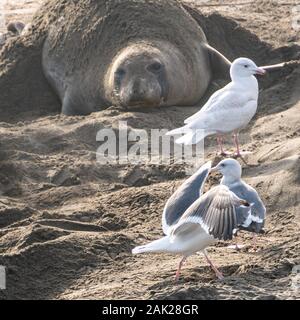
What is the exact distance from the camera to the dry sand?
269 inches

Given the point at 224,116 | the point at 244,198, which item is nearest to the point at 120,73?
the point at 224,116

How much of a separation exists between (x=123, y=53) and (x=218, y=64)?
103cm

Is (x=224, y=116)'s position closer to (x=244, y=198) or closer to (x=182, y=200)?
(x=244, y=198)

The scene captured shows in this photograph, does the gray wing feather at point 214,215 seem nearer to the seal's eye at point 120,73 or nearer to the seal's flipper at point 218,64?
the seal's eye at point 120,73

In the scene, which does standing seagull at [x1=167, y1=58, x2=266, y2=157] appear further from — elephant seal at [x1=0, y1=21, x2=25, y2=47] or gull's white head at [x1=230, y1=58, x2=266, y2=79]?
elephant seal at [x1=0, y1=21, x2=25, y2=47]

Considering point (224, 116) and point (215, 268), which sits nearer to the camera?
point (215, 268)

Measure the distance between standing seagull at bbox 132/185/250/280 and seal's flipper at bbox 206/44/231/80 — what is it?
5.48 m

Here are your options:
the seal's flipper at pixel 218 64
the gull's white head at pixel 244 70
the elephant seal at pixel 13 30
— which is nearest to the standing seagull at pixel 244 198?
the gull's white head at pixel 244 70

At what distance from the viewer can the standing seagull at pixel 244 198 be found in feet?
22.7

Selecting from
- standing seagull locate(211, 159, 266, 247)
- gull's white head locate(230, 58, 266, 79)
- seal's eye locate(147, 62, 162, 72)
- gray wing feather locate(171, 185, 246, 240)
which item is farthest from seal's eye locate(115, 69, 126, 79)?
gray wing feather locate(171, 185, 246, 240)

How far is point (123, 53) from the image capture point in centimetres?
1205

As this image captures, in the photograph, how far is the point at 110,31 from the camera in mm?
12453

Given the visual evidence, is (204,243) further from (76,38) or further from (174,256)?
(76,38)
